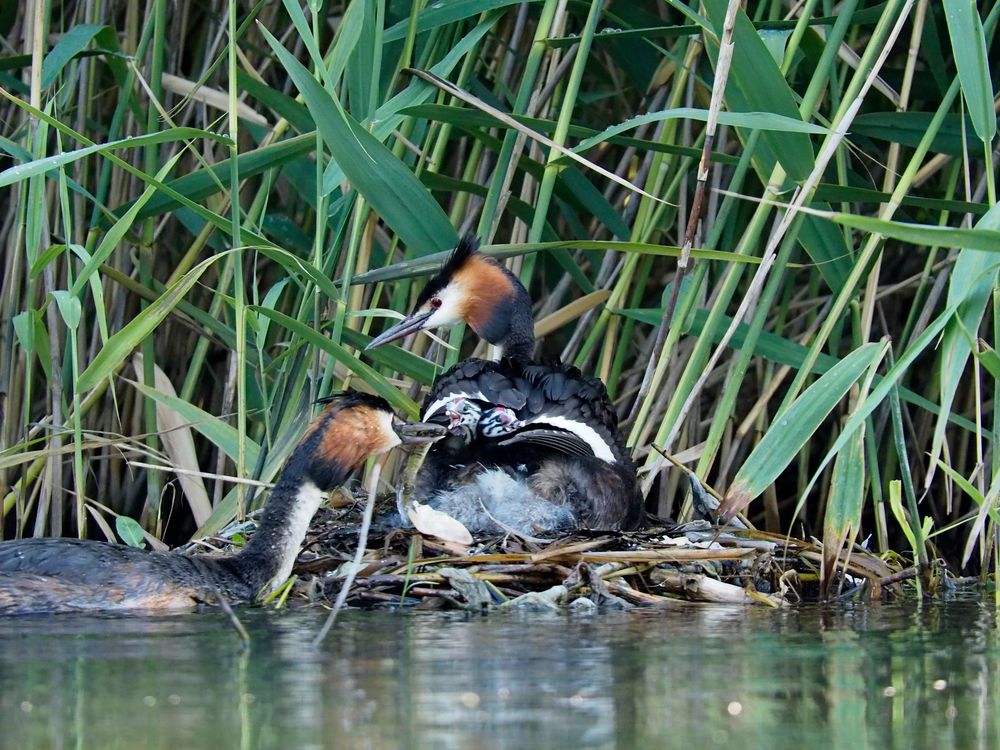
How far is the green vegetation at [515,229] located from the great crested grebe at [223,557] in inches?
7.1

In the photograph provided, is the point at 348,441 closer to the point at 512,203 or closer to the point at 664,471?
the point at 512,203

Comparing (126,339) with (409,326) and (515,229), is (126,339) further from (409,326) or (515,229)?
(515,229)

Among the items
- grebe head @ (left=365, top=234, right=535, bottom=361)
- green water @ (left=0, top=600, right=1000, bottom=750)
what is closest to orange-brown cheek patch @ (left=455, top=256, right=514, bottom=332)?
grebe head @ (left=365, top=234, right=535, bottom=361)

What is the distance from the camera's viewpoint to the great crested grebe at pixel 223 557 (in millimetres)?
3904

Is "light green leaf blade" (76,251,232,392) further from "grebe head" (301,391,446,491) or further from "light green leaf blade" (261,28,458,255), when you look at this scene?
"grebe head" (301,391,446,491)

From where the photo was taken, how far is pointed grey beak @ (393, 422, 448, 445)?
4.34 meters

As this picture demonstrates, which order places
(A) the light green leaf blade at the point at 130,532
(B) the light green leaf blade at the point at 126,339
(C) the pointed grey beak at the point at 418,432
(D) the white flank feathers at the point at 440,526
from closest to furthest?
(B) the light green leaf blade at the point at 126,339, (D) the white flank feathers at the point at 440,526, (C) the pointed grey beak at the point at 418,432, (A) the light green leaf blade at the point at 130,532

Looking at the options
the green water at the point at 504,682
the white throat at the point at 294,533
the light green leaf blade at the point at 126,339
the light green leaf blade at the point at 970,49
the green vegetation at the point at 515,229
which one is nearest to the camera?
the green water at the point at 504,682

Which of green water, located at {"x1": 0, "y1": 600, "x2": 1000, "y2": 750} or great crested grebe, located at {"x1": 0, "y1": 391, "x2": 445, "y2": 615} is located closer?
green water, located at {"x1": 0, "y1": 600, "x2": 1000, "y2": 750}

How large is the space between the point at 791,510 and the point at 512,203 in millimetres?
1838

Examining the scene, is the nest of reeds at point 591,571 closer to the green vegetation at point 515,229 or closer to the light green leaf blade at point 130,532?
the green vegetation at point 515,229

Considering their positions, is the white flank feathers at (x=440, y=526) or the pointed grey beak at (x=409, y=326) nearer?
the white flank feathers at (x=440, y=526)

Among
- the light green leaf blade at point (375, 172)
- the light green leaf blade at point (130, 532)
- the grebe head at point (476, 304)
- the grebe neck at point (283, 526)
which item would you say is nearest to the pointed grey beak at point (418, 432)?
the grebe neck at point (283, 526)

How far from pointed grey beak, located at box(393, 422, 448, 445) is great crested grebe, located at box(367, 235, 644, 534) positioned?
54 millimetres
